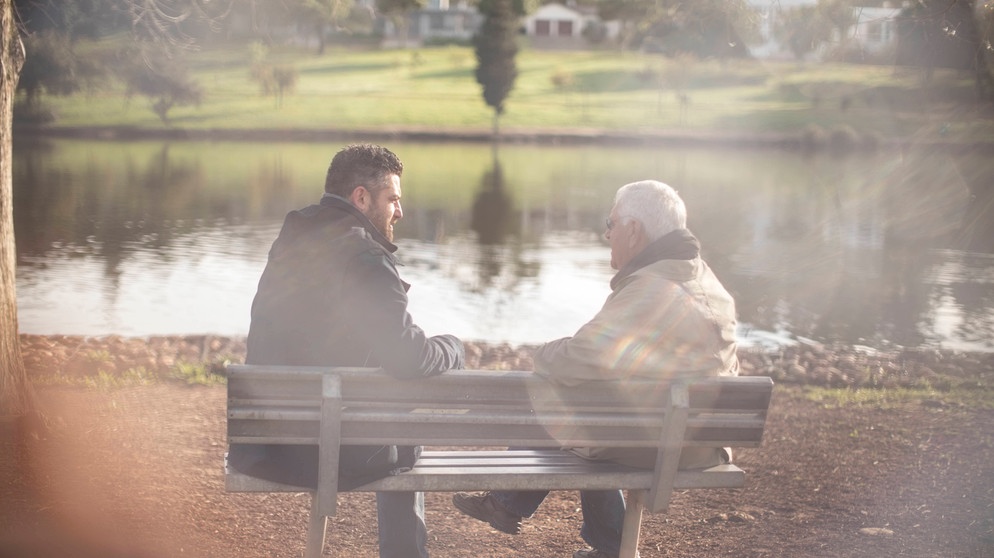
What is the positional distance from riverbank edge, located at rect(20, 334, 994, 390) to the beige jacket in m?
4.55

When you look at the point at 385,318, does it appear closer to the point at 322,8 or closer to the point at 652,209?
the point at 652,209

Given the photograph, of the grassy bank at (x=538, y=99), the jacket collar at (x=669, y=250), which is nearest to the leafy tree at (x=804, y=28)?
the jacket collar at (x=669, y=250)

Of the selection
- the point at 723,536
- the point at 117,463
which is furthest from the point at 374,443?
the point at 117,463

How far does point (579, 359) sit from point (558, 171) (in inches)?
1457

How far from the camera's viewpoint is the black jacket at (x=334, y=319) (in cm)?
365

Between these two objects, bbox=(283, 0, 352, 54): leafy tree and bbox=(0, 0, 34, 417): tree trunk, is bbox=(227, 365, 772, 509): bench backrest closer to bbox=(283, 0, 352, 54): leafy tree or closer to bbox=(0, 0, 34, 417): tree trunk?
bbox=(0, 0, 34, 417): tree trunk

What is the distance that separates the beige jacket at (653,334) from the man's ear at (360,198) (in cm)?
79

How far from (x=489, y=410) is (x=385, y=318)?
50 centimetres

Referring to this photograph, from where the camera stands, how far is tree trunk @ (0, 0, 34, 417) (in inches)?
231

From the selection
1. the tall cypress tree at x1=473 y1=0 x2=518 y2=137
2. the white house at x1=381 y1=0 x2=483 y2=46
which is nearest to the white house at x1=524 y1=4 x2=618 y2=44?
the white house at x1=381 y1=0 x2=483 y2=46

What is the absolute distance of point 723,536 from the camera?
17.1 feet

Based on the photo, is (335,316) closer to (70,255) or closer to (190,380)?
(190,380)

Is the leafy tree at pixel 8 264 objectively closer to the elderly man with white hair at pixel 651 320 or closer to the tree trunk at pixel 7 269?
the tree trunk at pixel 7 269

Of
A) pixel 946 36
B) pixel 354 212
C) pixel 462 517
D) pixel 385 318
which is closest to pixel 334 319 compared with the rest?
pixel 385 318
